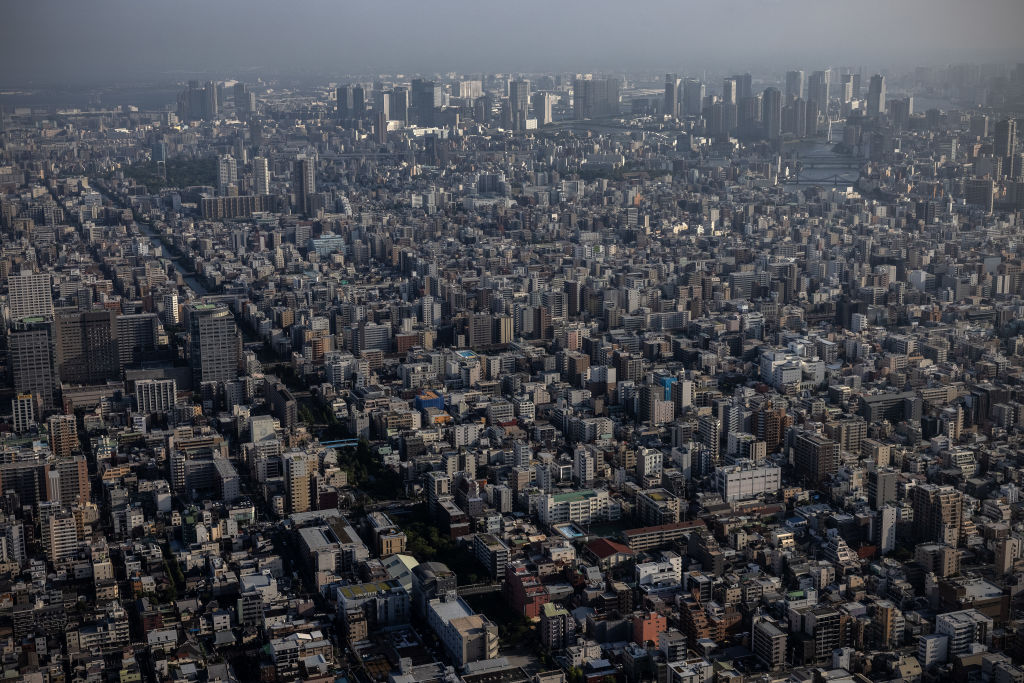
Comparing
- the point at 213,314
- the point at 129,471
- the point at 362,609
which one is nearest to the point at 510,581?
the point at 362,609

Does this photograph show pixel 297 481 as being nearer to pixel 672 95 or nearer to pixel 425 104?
pixel 672 95

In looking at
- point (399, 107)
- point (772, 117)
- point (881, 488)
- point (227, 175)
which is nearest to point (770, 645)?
point (881, 488)

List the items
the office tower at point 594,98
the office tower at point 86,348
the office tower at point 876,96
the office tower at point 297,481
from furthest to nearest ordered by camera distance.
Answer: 1. the office tower at point 594,98
2. the office tower at point 876,96
3. the office tower at point 86,348
4. the office tower at point 297,481

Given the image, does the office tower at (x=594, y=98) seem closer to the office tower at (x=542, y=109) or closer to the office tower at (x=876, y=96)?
the office tower at (x=542, y=109)

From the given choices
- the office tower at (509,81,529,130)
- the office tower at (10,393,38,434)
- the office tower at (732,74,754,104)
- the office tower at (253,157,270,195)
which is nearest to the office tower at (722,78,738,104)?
the office tower at (732,74,754,104)

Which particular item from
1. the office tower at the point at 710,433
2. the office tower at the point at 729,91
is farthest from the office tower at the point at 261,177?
the office tower at the point at 710,433

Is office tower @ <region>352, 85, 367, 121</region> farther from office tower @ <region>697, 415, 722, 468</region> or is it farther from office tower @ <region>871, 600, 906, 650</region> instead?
office tower @ <region>871, 600, 906, 650</region>

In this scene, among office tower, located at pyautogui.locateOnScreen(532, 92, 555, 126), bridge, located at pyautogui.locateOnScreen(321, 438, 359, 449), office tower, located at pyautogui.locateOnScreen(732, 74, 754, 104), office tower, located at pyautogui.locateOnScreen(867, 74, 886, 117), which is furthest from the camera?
office tower, located at pyautogui.locateOnScreen(532, 92, 555, 126)
